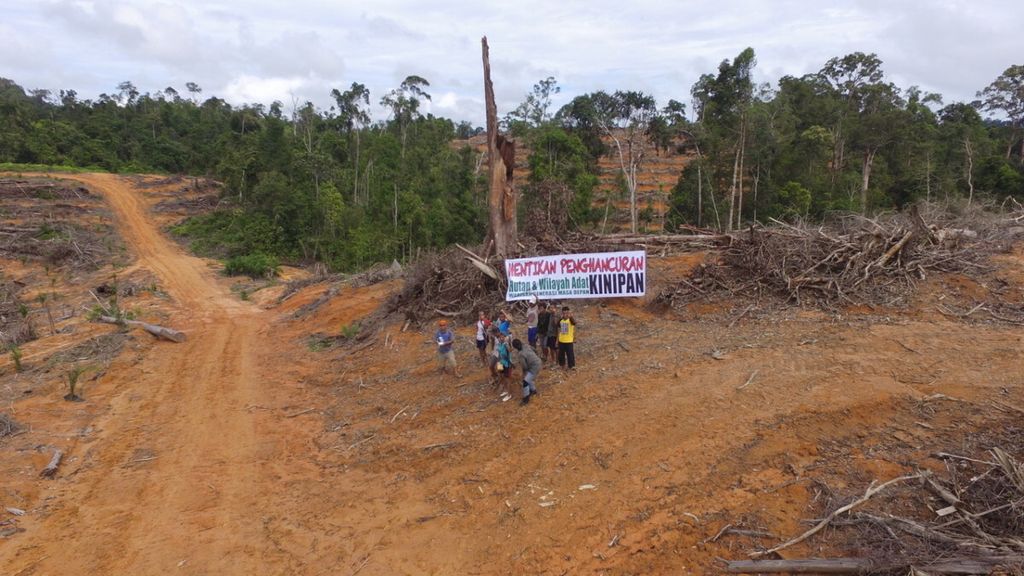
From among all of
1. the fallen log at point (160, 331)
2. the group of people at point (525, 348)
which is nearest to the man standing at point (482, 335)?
the group of people at point (525, 348)

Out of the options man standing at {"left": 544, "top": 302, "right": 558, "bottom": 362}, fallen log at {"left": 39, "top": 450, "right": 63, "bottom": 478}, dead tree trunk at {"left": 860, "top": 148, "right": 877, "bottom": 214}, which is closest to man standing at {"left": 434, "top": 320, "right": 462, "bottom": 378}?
man standing at {"left": 544, "top": 302, "right": 558, "bottom": 362}

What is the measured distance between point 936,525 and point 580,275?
6.47 m

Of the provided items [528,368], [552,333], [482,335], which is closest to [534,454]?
[528,368]

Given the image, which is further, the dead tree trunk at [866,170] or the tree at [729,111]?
the dead tree trunk at [866,170]

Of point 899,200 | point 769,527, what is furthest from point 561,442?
point 899,200

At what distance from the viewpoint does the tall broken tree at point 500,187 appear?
1223 centimetres

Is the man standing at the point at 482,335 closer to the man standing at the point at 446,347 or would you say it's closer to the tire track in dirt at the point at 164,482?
the man standing at the point at 446,347

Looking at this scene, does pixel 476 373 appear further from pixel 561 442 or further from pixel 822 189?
pixel 822 189

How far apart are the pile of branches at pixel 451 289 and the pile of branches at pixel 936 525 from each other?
7784 mm

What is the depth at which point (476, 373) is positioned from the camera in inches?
358

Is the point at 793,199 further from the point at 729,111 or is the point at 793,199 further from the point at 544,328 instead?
the point at 544,328

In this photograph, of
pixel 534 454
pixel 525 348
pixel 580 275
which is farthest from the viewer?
pixel 580 275

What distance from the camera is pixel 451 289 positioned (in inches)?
482

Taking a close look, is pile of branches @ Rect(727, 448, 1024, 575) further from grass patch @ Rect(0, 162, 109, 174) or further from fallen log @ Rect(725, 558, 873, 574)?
grass patch @ Rect(0, 162, 109, 174)
